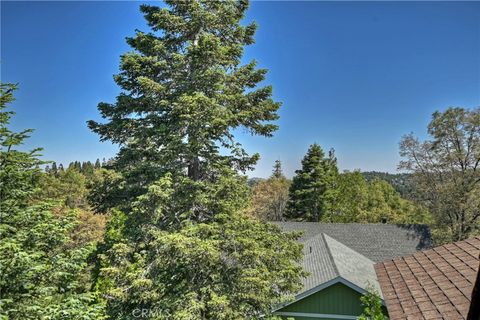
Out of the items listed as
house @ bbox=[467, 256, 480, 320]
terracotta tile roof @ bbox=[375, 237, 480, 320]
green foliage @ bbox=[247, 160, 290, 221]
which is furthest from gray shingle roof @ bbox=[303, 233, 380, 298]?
green foliage @ bbox=[247, 160, 290, 221]

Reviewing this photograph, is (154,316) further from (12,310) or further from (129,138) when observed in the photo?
(129,138)

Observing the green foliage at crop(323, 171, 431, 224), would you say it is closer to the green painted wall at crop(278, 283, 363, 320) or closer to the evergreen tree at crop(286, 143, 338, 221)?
the evergreen tree at crop(286, 143, 338, 221)

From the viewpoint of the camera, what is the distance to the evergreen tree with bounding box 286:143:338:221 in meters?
35.3

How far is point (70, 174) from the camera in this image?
132ft

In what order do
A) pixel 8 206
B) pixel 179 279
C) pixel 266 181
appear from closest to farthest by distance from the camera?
1. pixel 8 206
2. pixel 179 279
3. pixel 266 181

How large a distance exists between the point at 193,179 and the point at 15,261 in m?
5.33

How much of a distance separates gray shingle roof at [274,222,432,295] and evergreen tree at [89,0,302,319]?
3900 millimetres

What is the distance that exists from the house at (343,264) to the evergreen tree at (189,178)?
121 inches

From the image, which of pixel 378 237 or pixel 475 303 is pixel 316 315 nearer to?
pixel 378 237

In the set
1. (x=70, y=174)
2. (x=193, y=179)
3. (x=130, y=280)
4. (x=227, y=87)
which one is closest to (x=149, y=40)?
(x=227, y=87)

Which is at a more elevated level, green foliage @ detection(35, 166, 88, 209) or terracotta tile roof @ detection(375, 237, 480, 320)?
green foliage @ detection(35, 166, 88, 209)

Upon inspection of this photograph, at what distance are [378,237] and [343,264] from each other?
9.39 meters

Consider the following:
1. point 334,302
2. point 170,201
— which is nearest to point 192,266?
point 170,201

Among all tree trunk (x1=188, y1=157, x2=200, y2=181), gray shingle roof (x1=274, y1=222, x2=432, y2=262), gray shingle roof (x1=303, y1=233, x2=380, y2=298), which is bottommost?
gray shingle roof (x1=303, y1=233, x2=380, y2=298)
